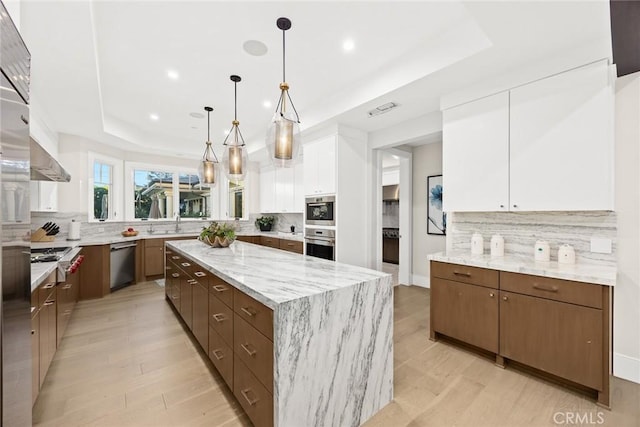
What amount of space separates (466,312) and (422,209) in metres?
2.53

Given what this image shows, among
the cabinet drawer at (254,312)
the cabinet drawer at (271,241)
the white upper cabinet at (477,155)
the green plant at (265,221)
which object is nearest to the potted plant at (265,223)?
the green plant at (265,221)

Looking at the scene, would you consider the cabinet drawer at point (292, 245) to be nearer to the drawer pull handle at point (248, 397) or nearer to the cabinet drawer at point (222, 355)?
the cabinet drawer at point (222, 355)

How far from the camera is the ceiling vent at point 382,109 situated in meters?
3.16

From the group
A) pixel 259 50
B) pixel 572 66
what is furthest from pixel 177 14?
pixel 572 66

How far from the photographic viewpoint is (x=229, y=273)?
188cm

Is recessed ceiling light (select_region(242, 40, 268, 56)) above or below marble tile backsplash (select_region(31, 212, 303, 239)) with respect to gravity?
above

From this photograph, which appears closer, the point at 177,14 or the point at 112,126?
the point at 177,14

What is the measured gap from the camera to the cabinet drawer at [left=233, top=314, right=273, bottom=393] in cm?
139

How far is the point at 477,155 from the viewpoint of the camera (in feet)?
8.73

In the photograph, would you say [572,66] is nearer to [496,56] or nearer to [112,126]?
[496,56]

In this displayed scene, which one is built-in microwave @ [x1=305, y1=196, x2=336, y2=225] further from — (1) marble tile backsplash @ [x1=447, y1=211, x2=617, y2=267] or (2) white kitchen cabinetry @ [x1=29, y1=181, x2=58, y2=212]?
(2) white kitchen cabinetry @ [x1=29, y1=181, x2=58, y2=212]

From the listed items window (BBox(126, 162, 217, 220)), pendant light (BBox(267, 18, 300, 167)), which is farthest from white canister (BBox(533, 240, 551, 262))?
window (BBox(126, 162, 217, 220))

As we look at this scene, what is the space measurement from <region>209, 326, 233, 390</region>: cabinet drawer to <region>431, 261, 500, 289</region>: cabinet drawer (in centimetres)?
199

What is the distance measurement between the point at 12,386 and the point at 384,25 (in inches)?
117
